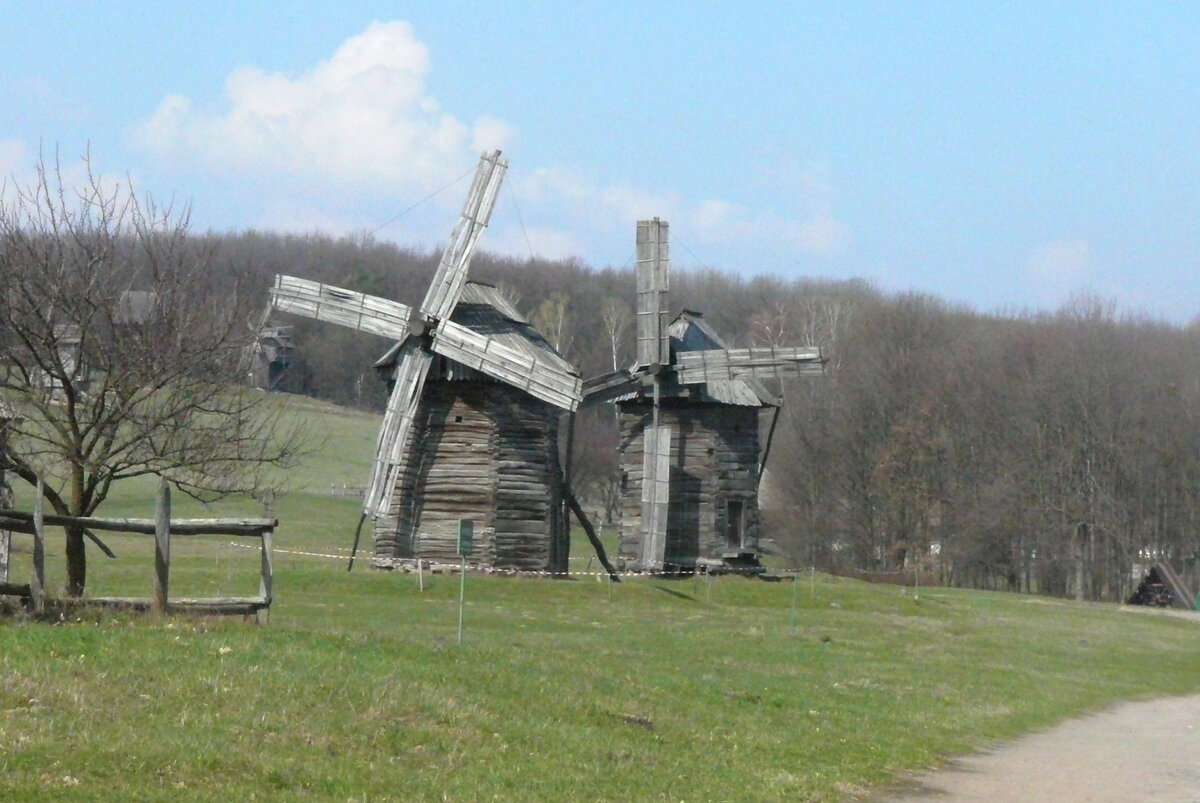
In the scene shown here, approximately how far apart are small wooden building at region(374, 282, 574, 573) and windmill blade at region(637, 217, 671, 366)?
5885 mm

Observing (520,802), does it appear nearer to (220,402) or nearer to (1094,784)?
(1094,784)

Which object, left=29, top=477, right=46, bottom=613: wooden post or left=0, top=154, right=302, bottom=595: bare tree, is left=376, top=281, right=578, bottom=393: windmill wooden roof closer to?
left=0, top=154, right=302, bottom=595: bare tree

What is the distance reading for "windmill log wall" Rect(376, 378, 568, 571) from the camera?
40.0 metres

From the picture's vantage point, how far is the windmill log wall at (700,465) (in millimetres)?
A: 49688

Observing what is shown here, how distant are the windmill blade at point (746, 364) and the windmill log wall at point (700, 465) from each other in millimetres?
2900

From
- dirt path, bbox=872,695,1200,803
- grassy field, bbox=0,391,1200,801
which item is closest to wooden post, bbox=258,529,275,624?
grassy field, bbox=0,391,1200,801

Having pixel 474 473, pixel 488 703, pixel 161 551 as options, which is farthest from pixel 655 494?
pixel 488 703

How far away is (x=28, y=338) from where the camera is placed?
19984 mm

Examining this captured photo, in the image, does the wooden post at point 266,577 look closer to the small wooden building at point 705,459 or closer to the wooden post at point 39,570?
the wooden post at point 39,570

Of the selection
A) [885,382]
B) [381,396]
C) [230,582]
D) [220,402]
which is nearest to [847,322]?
[885,382]

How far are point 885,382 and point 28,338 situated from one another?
68.0m

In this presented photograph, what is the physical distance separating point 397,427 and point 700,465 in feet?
46.0

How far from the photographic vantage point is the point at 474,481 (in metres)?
40.0

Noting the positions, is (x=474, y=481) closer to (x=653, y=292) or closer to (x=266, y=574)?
(x=653, y=292)
